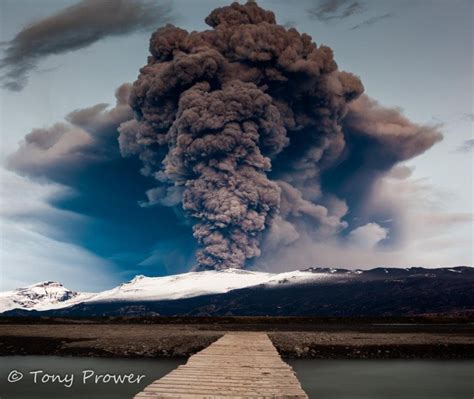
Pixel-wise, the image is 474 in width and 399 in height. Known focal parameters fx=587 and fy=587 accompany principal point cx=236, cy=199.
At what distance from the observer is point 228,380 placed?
1473 cm

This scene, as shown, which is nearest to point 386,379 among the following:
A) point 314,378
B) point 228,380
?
point 314,378

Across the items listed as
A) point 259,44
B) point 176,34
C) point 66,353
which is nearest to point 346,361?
point 66,353

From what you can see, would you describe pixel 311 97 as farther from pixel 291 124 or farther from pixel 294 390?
pixel 294 390

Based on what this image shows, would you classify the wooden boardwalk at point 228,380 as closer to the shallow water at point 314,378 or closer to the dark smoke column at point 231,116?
the shallow water at point 314,378

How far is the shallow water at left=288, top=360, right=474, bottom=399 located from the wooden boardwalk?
6.57m

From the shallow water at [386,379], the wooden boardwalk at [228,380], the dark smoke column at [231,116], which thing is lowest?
the shallow water at [386,379]

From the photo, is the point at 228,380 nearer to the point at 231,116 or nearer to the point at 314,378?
the point at 314,378

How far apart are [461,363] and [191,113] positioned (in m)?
87.7

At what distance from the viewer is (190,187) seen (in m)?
124

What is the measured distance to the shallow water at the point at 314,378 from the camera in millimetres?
24859

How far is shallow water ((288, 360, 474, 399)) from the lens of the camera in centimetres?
2498

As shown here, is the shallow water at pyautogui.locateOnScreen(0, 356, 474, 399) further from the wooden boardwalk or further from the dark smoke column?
the dark smoke column

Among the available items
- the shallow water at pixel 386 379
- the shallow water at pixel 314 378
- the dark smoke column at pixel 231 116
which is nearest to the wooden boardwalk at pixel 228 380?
the shallow water at pixel 386 379

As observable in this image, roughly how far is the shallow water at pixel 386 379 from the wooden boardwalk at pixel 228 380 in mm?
6571
